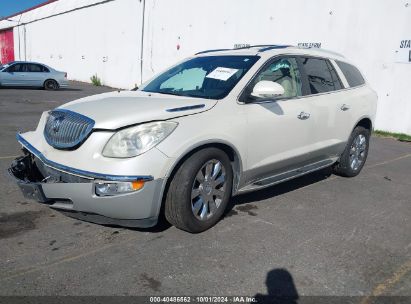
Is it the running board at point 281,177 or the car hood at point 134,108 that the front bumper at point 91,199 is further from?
the running board at point 281,177

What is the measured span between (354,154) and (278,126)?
222 centimetres

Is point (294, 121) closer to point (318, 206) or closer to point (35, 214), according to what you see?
point (318, 206)

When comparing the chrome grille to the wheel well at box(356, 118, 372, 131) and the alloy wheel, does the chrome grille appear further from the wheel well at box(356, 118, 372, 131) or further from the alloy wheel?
the wheel well at box(356, 118, 372, 131)

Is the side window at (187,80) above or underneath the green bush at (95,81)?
above

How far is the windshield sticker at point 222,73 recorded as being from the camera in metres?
4.21

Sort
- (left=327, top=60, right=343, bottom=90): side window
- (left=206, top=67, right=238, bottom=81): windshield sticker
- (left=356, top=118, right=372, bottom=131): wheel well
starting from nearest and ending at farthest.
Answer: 1. (left=206, top=67, right=238, bottom=81): windshield sticker
2. (left=327, top=60, right=343, bottom=90): side window
3. (left=356, top=118, right=372, bottom=131): wheel well

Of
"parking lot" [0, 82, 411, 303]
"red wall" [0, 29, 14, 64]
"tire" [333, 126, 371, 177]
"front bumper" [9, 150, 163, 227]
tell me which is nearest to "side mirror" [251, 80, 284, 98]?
"parking lot" [0, 82, 411, 303]

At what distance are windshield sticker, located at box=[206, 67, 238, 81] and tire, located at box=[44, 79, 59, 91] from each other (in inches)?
671

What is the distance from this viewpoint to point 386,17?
10.6 m

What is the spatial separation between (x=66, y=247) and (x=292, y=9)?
11458 millimetres

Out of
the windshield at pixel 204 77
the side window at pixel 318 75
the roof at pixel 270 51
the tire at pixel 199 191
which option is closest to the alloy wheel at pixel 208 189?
the tire at pixel 199 191

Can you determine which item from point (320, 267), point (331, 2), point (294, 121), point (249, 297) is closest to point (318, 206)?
point (294, 121)

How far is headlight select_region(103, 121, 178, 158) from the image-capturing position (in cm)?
A: 325

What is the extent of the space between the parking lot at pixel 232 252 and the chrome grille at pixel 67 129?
31.8 inches
